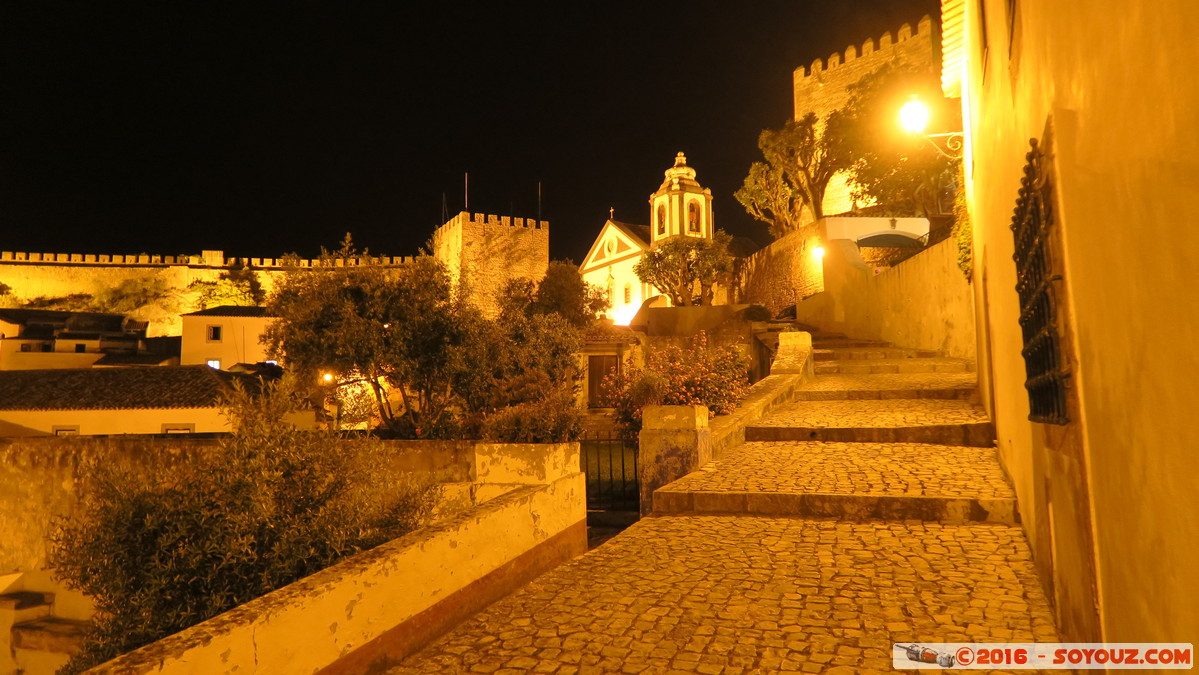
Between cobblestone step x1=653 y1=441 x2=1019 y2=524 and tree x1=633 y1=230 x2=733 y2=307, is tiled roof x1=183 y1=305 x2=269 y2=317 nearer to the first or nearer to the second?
tree x1=633 y1=230 x2=733 y2=307

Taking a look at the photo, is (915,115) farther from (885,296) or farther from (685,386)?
(885,296)

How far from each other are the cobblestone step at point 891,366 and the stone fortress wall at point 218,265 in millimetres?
29283

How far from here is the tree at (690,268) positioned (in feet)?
103

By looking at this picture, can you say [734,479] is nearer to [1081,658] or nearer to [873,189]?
[1081,658]

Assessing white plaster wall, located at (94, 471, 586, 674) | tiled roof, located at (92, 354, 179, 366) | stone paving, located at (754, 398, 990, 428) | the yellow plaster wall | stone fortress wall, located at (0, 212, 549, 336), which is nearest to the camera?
the yellow plaster wall

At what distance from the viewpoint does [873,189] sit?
2534 cm

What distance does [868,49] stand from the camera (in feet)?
103

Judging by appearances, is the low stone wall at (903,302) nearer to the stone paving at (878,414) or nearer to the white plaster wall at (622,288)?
the stone paving at (878,414)

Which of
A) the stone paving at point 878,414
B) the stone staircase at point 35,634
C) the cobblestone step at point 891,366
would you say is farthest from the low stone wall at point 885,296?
the stone staircase at point 35,634

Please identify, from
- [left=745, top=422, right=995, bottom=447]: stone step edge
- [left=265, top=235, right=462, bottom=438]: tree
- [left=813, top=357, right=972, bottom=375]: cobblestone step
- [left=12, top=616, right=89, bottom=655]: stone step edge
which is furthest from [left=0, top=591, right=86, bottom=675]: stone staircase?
[left=813, top=357, right=972, bottom=375]: cobblestone step

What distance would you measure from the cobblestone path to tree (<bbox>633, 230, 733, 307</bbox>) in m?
25.4

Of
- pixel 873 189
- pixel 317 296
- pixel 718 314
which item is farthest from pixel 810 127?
pixel 317 296

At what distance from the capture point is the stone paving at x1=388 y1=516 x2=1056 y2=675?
3.18 metres

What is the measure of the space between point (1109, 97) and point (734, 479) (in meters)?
4.88
